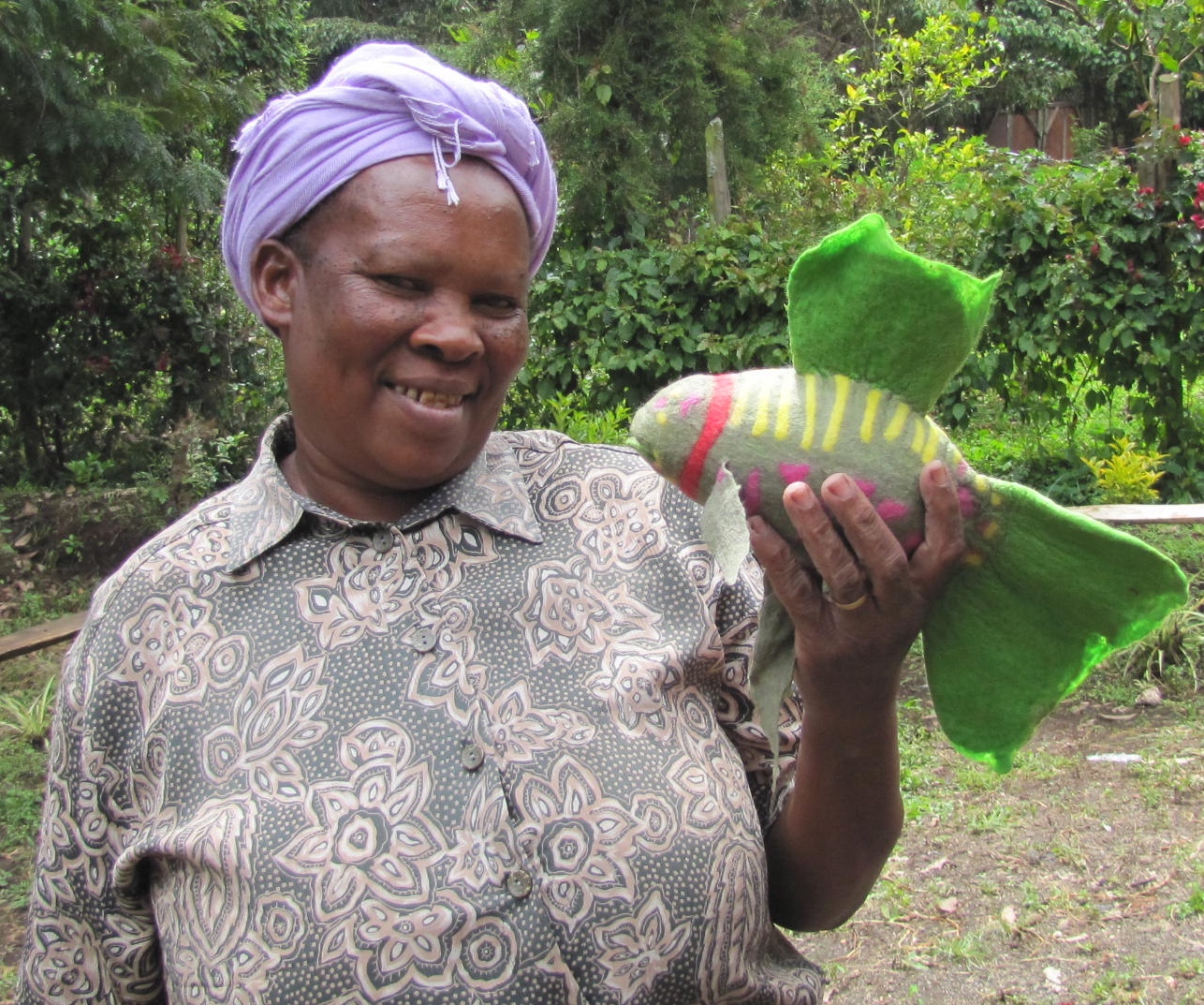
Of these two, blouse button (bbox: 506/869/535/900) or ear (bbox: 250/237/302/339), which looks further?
ear (bbox: 250/237/302/339)

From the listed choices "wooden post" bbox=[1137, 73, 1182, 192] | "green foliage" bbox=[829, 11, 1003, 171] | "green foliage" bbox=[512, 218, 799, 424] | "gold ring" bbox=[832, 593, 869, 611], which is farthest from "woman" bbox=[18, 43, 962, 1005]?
"green foliage" bbox=[829, 11, 1003, 171]

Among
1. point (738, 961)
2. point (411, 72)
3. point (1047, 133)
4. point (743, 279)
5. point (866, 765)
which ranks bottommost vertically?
point (1047, 133)

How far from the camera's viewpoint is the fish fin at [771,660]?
1340mm

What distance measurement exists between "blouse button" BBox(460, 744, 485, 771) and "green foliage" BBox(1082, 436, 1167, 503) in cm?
566

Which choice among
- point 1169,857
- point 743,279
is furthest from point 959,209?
point 1169,857

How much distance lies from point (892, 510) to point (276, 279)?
2.81 ft

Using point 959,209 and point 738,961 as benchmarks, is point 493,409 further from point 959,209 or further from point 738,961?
point 959,209

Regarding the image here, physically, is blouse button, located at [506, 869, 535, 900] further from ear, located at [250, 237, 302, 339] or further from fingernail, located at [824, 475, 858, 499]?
ear, located at [250, 237, 302, 339]

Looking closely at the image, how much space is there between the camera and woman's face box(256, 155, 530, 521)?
1411 millimetres

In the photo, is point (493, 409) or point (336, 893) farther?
point (493, 409)

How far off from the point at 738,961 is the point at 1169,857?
9.82 ft

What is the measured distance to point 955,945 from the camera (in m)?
3.50

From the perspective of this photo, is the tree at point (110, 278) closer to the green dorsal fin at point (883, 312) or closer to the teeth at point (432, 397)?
the teeth at point (432, 397)

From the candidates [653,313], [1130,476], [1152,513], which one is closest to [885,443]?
[1152,513]
